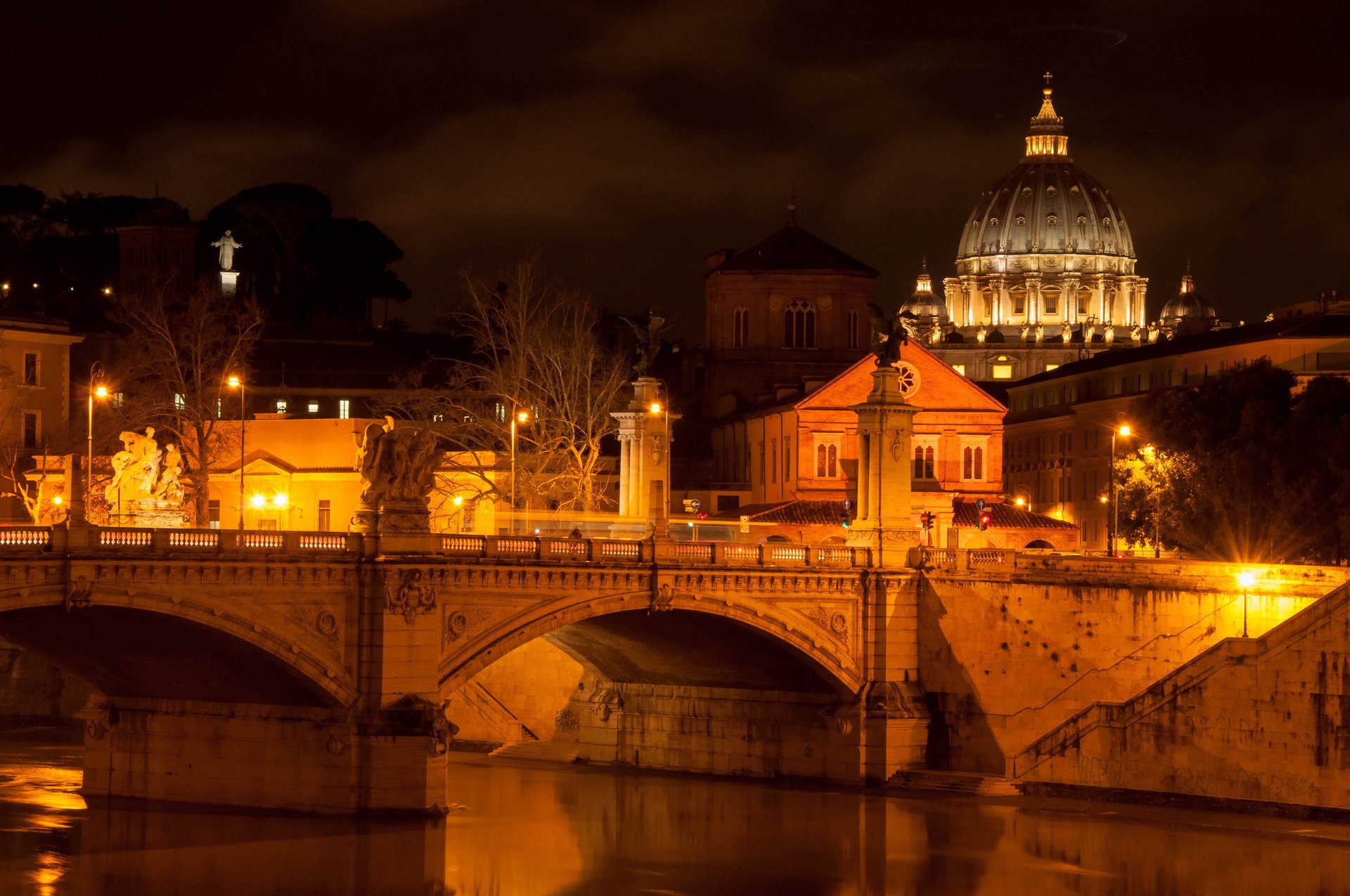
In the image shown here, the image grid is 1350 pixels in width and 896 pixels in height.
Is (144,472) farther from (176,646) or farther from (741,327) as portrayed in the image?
(741,327)

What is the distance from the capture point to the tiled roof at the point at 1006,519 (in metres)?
93.8

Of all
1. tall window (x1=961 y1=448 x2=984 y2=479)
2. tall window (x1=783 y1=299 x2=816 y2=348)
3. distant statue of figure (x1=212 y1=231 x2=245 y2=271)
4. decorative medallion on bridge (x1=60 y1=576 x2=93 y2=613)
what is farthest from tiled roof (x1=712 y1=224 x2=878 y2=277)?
decorative medallion on bridge (x1=60 y1=576 x2=93 y2=613)

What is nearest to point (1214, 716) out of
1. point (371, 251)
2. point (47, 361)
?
point (47, 361)

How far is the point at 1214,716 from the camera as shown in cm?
5516

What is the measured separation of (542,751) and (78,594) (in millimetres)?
22521

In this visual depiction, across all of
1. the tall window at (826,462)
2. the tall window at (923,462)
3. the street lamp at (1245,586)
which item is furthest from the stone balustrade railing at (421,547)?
the tall window at (923,462)

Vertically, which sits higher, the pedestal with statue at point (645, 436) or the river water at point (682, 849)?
the pedestal with statue at point (645, 436)

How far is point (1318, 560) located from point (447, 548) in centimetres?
2638

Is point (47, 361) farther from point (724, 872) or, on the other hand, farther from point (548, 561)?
point (724, 872)

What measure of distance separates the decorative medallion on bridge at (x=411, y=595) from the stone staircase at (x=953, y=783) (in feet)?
42.5

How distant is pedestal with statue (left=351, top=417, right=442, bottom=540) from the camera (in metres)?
52.8

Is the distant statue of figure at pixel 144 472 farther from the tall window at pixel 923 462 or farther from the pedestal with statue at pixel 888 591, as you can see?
the tall window at pixel 923 462

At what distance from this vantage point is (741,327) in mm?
112000

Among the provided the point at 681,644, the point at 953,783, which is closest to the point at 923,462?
the point at 681,644
